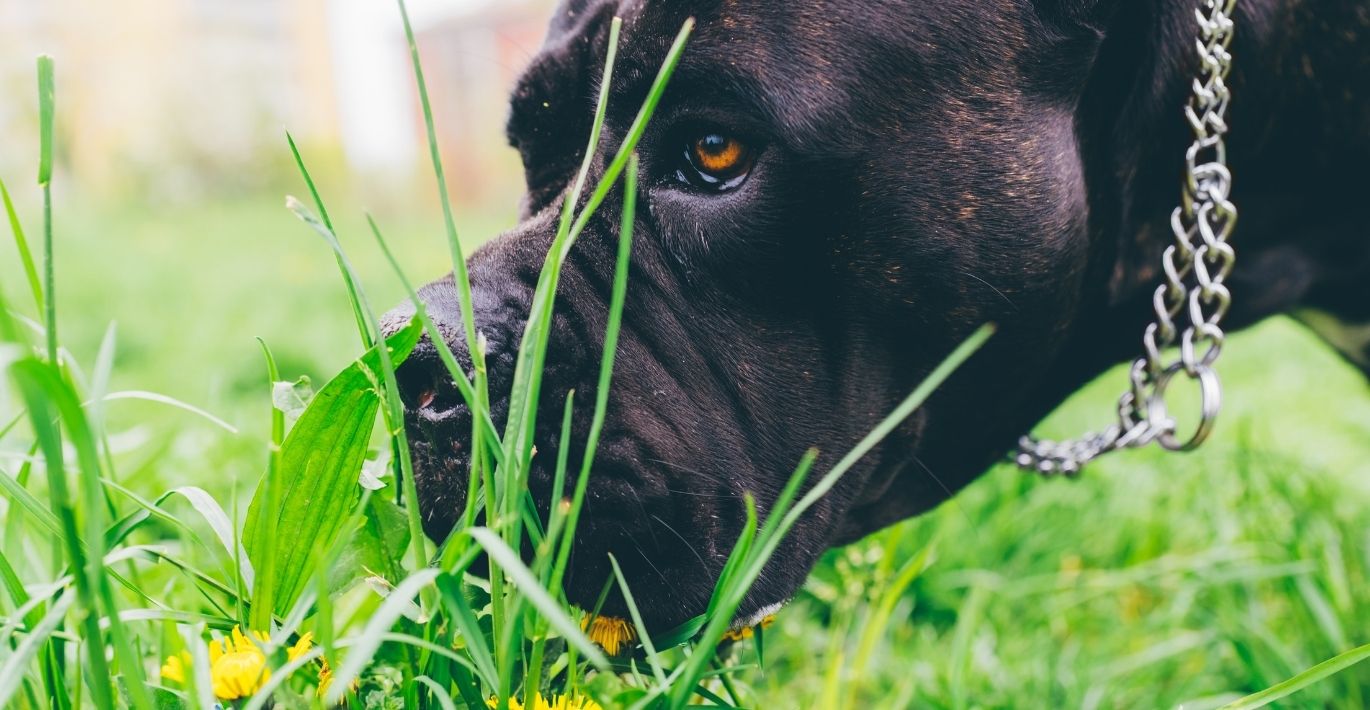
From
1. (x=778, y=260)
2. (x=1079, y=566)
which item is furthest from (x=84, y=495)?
(x=1079, y=566)

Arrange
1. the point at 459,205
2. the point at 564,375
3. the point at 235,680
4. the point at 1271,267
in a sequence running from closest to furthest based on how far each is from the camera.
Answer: the point at 235,680
the point at 564,375
the point at 1271,267
the point at 459,205

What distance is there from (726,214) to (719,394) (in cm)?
26

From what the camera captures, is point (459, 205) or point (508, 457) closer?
point (508, 457)

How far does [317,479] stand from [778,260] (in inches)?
27.7

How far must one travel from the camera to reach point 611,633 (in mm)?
1356

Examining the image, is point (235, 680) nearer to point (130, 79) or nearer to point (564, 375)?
point (564, 375)

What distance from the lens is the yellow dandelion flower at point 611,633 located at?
1332mm

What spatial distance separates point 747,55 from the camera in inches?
59.1

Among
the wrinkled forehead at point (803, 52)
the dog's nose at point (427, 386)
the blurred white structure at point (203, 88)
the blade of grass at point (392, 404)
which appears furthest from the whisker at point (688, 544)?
the blurred white structure at point (203, 88)

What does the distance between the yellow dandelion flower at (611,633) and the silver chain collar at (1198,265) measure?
0.91 metres

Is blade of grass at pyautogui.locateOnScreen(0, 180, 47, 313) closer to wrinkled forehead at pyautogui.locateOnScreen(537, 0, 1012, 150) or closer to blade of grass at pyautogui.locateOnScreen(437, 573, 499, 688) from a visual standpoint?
blade of grass at pyautogui.locateOnScreen(437, 573, 499, 688)

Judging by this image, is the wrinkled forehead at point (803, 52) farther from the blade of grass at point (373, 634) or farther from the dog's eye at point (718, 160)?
the blade of grass at point (373, 634)

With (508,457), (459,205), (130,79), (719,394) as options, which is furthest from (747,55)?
(130,79)

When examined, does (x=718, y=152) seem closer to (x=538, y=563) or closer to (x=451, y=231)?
(x=451, y=231)
